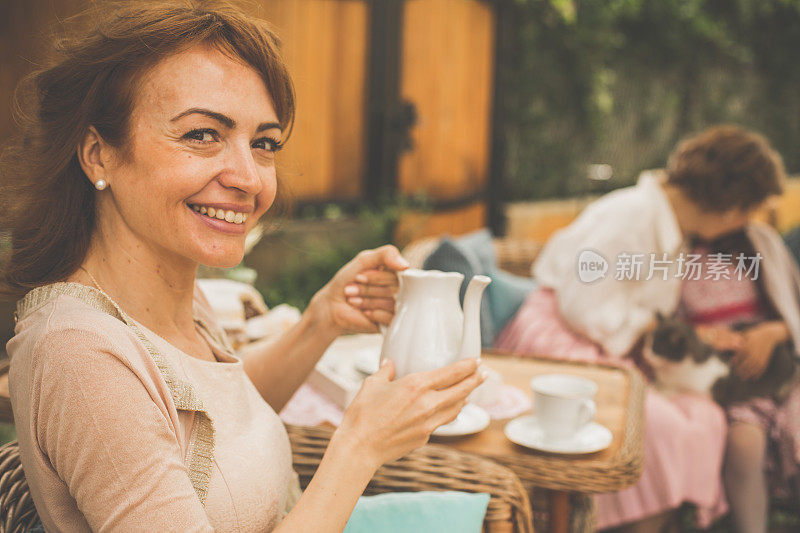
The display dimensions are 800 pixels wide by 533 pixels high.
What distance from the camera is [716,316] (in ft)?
10.2

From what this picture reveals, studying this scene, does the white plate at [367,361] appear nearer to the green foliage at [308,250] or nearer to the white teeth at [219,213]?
the white teeth at [219,213]

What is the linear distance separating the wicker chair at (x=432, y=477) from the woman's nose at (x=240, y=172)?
1.98 ft

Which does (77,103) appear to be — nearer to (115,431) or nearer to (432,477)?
(115,431)

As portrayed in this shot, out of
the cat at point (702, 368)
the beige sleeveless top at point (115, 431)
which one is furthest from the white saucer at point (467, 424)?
the cat at point (702, 368)

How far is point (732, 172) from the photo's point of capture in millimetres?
3004

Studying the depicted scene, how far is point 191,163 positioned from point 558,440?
42.1 inches

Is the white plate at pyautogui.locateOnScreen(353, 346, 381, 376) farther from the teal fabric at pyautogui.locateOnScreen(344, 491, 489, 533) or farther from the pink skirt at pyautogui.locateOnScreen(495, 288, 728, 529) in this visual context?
the pink skirt at pyautogui.locateOnScreen(495, 288, 728, 529)

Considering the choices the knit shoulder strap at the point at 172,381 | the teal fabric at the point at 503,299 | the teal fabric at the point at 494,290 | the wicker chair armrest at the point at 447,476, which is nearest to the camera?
the knit shoulder strap at the point at 172,381

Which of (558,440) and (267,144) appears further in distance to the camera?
(558,440)

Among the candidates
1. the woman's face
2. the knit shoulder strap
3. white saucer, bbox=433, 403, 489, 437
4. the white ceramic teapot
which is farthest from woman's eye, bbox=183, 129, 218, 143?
white saucer, bbox=433, 403, 489, 437

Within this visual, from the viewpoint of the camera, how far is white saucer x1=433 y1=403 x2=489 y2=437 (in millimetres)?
1692

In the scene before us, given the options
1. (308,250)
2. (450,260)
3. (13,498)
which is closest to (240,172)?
(13,498)

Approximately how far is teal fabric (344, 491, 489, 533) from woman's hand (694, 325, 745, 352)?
1.98m

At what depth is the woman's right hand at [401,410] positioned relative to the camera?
1.06 m
